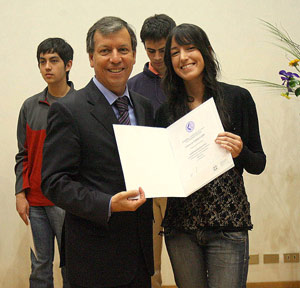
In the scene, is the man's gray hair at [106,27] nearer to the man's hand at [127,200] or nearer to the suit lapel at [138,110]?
the suit lapel at [138,110]

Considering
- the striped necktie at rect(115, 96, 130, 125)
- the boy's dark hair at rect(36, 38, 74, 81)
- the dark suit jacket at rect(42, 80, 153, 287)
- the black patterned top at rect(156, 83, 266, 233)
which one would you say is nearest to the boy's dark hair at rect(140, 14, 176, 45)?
the boy's dark hair at rect(36, 38, 74, 81)

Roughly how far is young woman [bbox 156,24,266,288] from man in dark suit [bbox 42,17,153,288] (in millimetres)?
187

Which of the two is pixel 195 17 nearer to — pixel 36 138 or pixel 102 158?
pixel 36 138

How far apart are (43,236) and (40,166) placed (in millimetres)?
479

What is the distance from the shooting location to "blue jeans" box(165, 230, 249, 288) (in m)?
1.69

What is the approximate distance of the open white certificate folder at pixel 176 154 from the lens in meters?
1.48

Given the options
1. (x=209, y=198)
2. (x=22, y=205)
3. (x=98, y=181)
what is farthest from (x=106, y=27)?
(x=22, y=205)

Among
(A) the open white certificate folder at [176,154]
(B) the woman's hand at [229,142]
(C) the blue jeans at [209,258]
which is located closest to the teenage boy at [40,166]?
(C) the blue jeans at [209,258]

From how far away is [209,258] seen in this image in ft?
5.69

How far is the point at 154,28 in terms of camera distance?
8.21 ft

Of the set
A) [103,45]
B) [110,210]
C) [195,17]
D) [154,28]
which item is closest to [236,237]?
[110,210]

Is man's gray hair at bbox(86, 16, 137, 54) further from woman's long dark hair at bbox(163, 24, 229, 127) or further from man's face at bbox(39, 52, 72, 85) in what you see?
man's face at bbox(39, 52, 72, 85)

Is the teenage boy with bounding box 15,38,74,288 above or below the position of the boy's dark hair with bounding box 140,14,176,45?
below

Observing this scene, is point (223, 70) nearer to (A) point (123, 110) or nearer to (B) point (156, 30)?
(B) point (156, 30)
